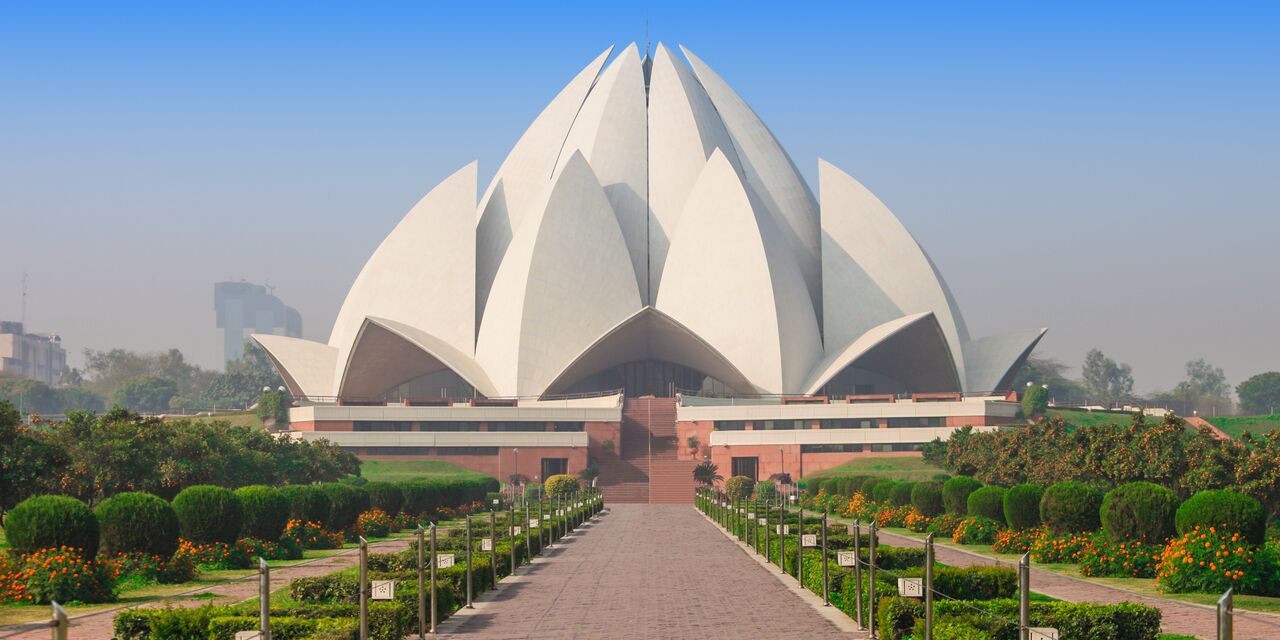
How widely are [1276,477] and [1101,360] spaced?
12527 centimetres

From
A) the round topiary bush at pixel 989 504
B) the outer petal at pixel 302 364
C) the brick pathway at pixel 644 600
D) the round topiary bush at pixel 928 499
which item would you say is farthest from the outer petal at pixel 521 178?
the brick pathway at pixel 644 600

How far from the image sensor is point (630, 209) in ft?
253

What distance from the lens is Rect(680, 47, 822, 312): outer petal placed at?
252 feet

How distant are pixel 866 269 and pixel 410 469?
28.3 m

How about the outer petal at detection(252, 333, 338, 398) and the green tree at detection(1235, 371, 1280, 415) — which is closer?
the outer petal at detection(252, 333, 338, 398)

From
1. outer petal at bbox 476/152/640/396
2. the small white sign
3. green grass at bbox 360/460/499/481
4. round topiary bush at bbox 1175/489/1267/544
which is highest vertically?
outer petal at bbox 476/152/640/396

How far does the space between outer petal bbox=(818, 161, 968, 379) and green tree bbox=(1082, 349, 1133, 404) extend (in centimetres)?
7274

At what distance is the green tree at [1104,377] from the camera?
463 feet

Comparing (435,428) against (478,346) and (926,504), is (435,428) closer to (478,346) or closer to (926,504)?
(478,346)

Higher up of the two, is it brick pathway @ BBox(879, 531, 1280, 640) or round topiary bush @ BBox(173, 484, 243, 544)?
round topiary bush @ BBox(173, 484, 243, 544)

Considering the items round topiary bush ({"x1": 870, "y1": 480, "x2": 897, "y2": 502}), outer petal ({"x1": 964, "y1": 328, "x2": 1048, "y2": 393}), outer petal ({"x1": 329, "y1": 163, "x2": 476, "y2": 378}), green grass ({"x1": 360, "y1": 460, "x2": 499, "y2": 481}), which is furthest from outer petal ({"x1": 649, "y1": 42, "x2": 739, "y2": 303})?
round topiary bush ({"x1": 870, "y1": 480, "x2": 897, "y2": 502})

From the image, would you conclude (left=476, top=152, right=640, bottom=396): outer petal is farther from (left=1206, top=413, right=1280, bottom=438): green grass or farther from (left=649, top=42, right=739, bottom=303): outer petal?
(left=1206, top=413, right=1280, bottom=438): green grass

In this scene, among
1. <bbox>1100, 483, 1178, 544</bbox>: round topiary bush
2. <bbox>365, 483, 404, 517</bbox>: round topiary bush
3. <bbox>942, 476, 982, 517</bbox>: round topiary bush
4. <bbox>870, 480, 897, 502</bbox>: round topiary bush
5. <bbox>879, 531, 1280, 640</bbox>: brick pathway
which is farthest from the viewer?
<bbox>870, 480, 897, 502</bbox>: round topiary bush

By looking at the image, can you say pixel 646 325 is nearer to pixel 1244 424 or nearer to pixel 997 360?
pixel 997 360
